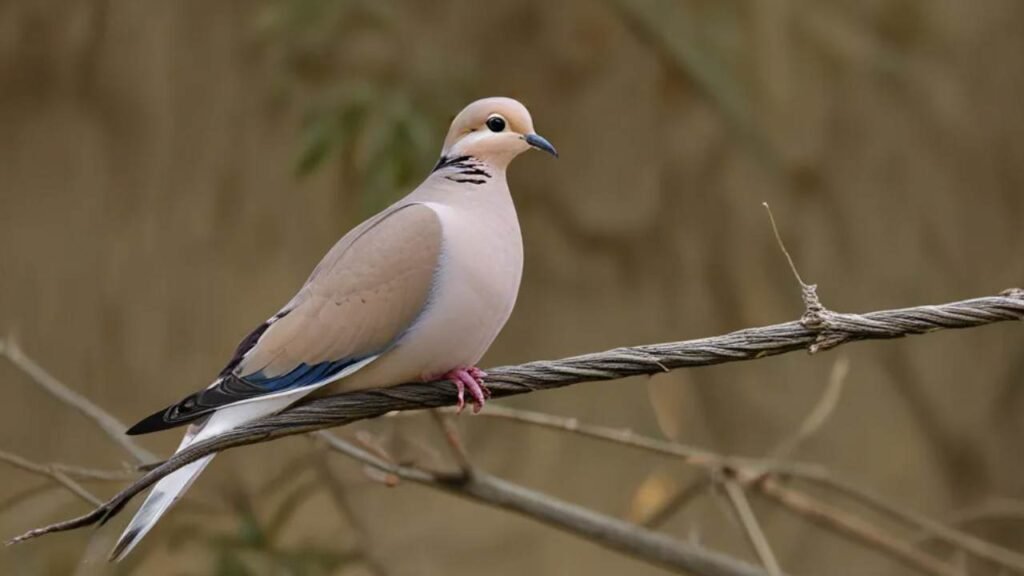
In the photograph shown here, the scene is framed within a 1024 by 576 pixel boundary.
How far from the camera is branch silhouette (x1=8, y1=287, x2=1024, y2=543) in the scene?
40.2 inches

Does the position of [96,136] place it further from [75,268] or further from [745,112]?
[745,112]

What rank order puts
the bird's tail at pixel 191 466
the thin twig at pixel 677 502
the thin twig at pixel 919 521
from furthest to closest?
the thin twig at pixel 677 502, the thin twig at pixel 919 521, the bird's tail at pixel 191 466

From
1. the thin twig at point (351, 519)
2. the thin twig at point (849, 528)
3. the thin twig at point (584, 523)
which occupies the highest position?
the thin twig at point (849, 528)

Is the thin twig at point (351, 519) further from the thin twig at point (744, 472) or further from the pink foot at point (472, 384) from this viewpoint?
the pink foot at point (472, 384)

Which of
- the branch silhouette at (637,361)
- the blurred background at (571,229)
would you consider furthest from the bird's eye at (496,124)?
the blurred background at (571,229)

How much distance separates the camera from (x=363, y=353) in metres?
1.08

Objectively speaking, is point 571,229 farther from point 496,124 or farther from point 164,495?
point 164,495

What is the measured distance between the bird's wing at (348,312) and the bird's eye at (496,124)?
82 millimetres

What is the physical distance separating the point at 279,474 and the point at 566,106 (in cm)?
100

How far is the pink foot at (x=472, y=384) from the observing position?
42.3 inches

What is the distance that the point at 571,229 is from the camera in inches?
123

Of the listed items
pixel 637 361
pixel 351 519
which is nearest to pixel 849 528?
pixel 351 519

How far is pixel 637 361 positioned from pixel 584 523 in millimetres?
1239

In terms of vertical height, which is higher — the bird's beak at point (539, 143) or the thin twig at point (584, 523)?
the bird's beak at point (539, 143)
